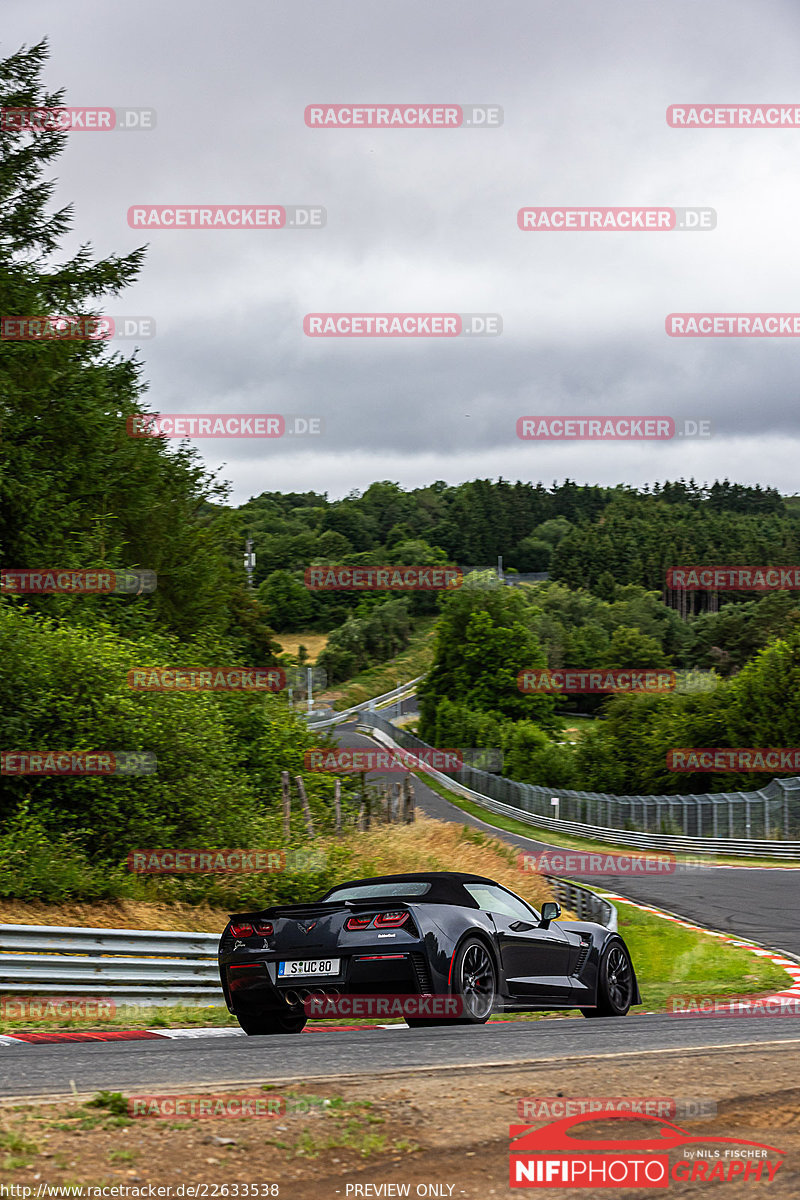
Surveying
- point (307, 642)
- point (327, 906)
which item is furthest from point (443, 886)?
point (307, 642)

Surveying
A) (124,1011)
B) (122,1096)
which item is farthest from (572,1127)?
(124,1011)

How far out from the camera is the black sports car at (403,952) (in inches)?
324

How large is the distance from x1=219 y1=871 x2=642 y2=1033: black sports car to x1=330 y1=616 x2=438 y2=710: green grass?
4262 inches

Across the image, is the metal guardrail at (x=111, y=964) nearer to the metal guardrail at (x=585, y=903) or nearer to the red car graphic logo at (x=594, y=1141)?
the red car graphic logo at (x=594, y=1141)

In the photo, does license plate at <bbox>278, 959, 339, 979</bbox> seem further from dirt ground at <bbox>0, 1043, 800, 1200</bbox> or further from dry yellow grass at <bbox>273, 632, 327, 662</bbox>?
dry yellow grass at <bbox>273, 632, 327, 662</bbox>

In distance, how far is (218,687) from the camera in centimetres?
2384

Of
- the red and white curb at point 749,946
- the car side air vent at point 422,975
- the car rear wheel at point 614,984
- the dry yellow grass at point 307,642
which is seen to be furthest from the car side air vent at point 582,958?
the dry yellow grass at point 307,642

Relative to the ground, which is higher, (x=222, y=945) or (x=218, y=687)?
(x=218, y=687)

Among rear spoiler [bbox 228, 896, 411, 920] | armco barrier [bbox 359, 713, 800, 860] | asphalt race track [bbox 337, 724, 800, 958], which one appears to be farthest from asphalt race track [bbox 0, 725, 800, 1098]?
armco barrier [bbox 359, 713, 800, 860]

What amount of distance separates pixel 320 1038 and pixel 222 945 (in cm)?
107

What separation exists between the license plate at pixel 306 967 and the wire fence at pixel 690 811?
1408 inches

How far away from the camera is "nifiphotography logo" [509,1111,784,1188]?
455 centimetres

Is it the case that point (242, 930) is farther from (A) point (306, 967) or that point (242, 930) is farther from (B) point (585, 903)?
(B) point (585, 903)

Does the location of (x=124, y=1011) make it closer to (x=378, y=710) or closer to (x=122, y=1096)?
(x=122, y=1096)
